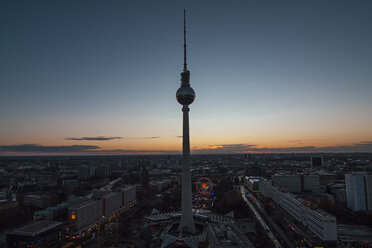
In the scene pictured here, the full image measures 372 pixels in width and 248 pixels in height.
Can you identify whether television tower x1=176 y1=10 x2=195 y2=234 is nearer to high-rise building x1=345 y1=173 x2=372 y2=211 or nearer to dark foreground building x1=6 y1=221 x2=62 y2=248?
dark foreground building x1=6 y1=221 x2=62 y2=248

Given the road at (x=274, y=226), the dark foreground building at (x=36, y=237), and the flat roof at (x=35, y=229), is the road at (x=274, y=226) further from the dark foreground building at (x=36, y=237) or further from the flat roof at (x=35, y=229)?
the flat roof at (x=35, y=229)

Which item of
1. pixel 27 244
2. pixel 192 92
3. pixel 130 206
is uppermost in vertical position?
pixel 192 92

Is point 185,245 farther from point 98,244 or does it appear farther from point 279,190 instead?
point 279,190

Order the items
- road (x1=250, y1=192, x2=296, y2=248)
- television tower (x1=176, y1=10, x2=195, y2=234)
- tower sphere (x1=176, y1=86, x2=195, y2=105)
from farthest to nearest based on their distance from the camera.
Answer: tower sphere (x1=176, y1=86, x2=195, y2=105) → television tower (x1=176, y1=10, x2=195, y2=234) → road (x1=250, y1=192, x2=296, y2=248)

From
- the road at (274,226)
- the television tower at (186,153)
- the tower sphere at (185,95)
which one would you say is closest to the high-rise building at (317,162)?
Answer: the road at (274,226)

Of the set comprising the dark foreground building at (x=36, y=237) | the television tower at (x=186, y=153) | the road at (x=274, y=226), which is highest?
the television tower at (x=186, y=153)

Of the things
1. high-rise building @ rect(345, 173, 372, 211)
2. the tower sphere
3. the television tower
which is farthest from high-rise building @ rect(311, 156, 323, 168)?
the television tower

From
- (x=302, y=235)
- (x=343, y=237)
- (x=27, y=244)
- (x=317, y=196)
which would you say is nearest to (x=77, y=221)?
(x=27, y=244)

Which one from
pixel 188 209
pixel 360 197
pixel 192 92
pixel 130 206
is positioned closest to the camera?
pixel 188 209

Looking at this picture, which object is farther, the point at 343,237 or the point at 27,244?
the point at 343,237
